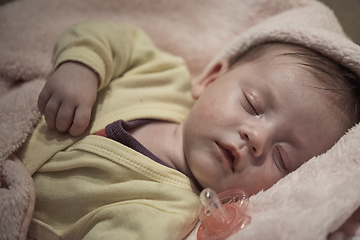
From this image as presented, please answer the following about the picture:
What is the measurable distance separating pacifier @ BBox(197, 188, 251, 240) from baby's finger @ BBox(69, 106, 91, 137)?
0.46m

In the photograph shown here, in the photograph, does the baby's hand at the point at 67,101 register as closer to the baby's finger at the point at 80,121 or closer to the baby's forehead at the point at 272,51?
the baby's finger at the point at 80,121

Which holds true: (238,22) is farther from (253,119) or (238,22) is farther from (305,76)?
(253,119)

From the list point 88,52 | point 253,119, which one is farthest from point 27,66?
point 253,119

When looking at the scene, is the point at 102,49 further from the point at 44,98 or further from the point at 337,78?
the point at 337,78

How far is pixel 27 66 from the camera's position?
47.5 inches

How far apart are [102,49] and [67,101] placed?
0.85 ft

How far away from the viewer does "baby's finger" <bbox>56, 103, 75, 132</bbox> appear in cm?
94

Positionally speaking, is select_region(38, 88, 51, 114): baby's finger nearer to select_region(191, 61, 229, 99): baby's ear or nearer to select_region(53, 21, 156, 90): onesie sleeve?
select_region(53, 21, 156, 90): onesie sleeve

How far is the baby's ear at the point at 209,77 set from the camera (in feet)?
3.94

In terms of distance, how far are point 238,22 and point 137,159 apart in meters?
1.00

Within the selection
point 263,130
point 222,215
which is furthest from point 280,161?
point 222,215

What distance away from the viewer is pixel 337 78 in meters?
0.97

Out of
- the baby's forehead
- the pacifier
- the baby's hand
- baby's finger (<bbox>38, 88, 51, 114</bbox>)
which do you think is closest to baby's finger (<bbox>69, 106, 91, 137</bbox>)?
the baby's hand

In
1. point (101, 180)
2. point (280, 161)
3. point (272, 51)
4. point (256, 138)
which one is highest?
point (272, 51)
